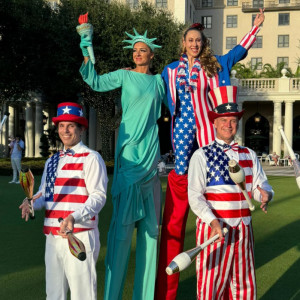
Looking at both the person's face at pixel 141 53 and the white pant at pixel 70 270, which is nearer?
the white pant at pixel 70 270

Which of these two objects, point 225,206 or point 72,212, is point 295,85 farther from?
point 72,212

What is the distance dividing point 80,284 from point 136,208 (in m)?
0.86

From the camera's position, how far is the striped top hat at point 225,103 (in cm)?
302

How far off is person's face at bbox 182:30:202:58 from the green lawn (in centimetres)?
264

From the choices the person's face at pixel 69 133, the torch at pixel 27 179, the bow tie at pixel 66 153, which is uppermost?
the person's face at pixel 69 133

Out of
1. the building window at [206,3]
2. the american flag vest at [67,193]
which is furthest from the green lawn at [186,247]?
the building window at [206,3]

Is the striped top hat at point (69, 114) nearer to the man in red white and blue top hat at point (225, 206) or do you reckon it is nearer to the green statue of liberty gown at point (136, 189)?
the green statue of liberty gown at point (136, 189)

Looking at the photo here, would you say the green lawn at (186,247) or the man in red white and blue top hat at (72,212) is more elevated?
the man in red white and blue top hat at (72,212)

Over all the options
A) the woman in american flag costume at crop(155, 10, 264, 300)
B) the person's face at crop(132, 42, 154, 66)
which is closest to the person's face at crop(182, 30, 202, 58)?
the woman in american flag costume at crop(155, 10, 264, 300)

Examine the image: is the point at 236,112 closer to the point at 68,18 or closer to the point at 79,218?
the point at 79,218

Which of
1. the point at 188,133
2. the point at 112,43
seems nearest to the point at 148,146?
the point at 188,133

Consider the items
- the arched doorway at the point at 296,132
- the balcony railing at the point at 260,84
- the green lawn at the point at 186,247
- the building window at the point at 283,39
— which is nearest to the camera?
the green lawn at the point at 186,247

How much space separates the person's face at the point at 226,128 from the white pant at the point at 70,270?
1.19 meters

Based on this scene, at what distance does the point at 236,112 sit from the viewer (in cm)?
300
